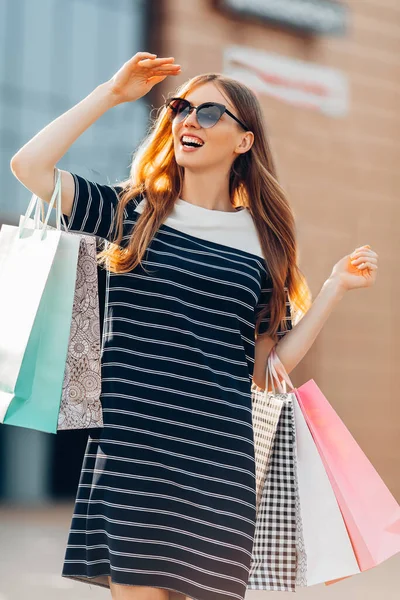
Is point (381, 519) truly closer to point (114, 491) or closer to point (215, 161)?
point (114, 491)

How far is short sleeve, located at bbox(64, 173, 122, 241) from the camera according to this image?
2.35 metres

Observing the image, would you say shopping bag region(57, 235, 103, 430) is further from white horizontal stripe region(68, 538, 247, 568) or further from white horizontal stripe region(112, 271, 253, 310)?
white horizontal stripe region(68, 538, 247, 568)

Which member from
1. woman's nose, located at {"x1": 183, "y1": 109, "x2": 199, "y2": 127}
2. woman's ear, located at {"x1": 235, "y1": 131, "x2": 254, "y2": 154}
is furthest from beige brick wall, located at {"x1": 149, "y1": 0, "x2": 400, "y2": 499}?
woman's nose, located at {"x1": 183, "y1": 109, "x2": 199, "y2": 127}

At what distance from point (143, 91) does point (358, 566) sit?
1325mm

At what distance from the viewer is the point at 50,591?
525 centimetres

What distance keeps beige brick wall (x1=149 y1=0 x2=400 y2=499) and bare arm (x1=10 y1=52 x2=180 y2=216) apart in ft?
24.8

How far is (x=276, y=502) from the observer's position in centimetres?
258

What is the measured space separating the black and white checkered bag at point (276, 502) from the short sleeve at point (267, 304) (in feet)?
0.32

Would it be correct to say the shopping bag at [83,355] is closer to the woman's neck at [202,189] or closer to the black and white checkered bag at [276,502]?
the woman's neck at [202,189]

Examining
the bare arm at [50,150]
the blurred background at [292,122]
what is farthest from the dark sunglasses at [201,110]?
the blurred background at [292,122]

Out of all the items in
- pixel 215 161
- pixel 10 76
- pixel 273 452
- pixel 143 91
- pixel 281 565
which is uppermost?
pixel 10 76

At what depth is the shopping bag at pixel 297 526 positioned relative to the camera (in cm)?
253

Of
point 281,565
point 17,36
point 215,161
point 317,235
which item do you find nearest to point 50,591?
point 281,565

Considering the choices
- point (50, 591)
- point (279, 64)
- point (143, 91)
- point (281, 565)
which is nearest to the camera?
point (143, 91)
